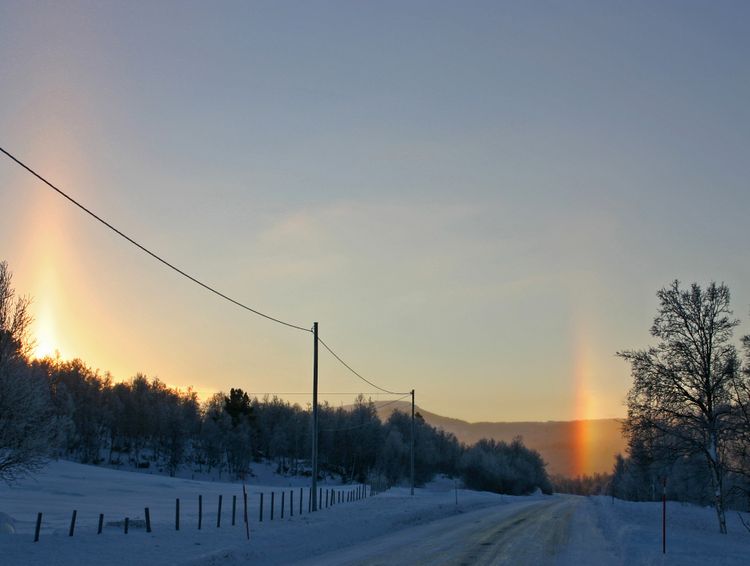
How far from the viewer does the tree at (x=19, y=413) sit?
30891 mm

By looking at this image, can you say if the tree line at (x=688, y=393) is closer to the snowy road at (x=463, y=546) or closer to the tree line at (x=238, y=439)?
the snowy road at (x=463, y=546)

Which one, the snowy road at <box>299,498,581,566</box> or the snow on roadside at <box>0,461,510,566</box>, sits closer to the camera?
the snowy road at <box>299,498,581,566</box>

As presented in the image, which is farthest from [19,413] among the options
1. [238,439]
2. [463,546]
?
[238,439]

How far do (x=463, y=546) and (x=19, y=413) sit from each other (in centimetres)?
1969

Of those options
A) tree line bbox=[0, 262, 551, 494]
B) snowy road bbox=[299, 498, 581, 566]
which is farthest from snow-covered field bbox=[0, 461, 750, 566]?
tree line bbox=[0, 262, 551, 494]

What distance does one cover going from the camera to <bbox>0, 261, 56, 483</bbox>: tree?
30891 mm

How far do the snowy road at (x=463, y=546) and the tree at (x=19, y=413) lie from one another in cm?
1585

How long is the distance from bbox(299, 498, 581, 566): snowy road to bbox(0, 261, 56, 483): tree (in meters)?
15.9

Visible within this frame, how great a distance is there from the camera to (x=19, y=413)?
102ft

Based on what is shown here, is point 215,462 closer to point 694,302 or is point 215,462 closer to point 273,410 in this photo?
point 273,410

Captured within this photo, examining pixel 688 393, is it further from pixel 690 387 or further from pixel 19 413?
pixel 19 413

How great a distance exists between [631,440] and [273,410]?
13729cm

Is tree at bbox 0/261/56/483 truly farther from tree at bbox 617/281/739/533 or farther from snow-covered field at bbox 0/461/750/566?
tree at bbox 617/281/739/533

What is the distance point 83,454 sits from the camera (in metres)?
126
